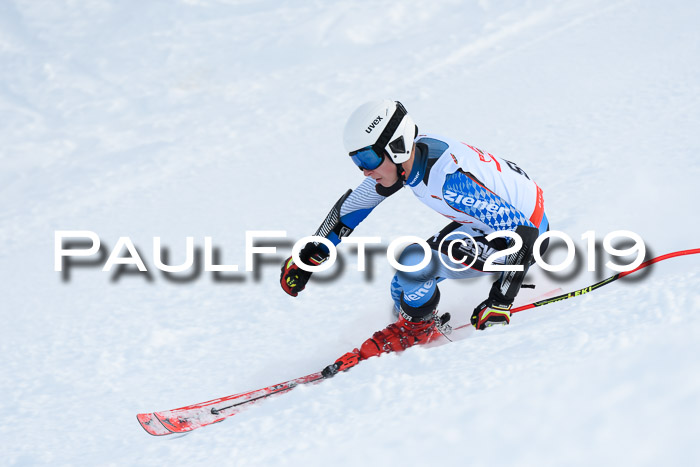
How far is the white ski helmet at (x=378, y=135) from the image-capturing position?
11.0 ft

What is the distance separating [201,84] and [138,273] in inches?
214

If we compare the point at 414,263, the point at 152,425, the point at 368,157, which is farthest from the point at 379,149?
the point at 152,425

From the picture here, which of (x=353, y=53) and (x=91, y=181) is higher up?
(x=353, y=53)

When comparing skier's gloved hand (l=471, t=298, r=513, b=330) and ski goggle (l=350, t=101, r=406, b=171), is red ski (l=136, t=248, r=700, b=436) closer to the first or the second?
skier's gloved hand (l=471, t=298, r=513, b=330)

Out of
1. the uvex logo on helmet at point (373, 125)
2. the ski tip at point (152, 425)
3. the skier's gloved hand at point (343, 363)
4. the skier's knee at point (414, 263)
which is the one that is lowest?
the ski tip at point (152, 425)

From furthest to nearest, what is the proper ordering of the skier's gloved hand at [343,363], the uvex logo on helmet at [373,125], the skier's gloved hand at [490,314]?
the skier's gloved hand at [343,363]
the skier's gloved hand at [490,314]
the uvex logo on helmet at [373,125]

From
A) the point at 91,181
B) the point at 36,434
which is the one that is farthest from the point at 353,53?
the point at 36,434

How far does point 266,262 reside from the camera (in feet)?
19.2

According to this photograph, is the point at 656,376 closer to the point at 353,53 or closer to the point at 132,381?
the point at 132,381

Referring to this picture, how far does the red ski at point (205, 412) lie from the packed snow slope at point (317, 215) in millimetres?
113

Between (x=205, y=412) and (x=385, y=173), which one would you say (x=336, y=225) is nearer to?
(x=385, y=173)
